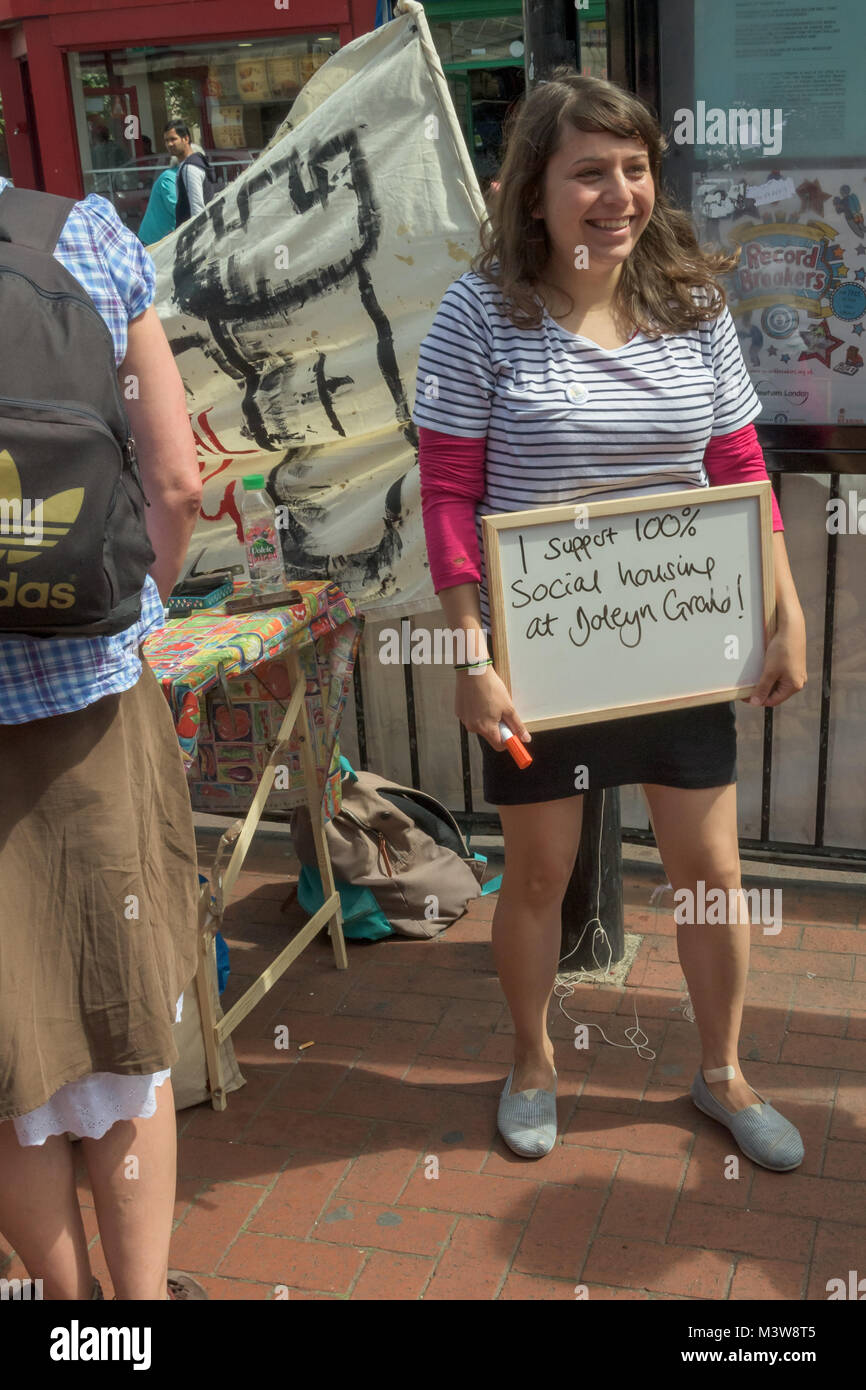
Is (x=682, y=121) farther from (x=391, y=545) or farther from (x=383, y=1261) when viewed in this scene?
(x=383, y=1261)

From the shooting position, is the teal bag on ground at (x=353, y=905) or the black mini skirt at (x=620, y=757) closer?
the black mini skirt at (x=620, y=757)

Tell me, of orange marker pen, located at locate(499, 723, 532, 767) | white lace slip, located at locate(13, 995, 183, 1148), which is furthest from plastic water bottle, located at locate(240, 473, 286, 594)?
white lace slip, located at locate(13, 995, 183, 1148)

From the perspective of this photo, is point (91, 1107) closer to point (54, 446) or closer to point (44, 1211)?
point (44, 1211)

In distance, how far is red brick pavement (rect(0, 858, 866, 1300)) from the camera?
8.39 ft

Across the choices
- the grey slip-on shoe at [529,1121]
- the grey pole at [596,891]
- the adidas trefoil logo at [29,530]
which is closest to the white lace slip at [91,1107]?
the adidas trefoil logo at [29,530]

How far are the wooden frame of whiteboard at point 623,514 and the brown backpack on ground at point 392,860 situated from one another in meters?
1.27

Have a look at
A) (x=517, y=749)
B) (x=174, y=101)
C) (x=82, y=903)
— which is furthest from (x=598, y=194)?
(x=174, y=101)

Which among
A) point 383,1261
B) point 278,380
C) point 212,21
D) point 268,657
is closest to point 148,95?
point 212,21

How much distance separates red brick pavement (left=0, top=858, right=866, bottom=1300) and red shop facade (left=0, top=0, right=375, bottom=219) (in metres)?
10.6

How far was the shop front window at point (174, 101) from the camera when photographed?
12734mm

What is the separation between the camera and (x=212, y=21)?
12602mm

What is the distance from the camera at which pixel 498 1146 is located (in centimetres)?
292

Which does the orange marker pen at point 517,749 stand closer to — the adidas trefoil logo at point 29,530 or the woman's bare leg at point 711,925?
the woman's bare leg at point 711,925

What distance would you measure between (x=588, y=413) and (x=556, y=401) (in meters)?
0.06
